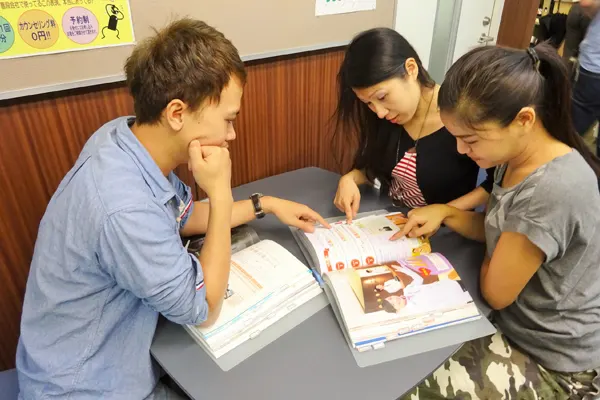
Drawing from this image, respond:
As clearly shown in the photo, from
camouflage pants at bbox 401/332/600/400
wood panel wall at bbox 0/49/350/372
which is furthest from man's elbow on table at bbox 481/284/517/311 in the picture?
wood panel wall at bbox 0/49/350/372

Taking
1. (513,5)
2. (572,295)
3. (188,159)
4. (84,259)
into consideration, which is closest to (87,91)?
(188,159)

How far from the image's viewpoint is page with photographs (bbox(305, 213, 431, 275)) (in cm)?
101

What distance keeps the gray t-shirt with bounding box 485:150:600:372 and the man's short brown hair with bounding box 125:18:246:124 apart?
634mm

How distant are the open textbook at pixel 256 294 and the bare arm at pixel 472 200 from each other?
540 mm

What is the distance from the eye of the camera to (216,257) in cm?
86

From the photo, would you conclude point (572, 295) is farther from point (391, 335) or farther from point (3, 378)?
point (3, 378)

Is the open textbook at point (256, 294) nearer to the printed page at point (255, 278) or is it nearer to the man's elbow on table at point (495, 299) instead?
the printed page at point (255, 278)

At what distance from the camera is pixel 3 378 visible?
39.4 inches

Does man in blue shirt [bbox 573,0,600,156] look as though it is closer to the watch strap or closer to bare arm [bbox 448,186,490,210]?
bare arm [bbox 448,186,490,210]

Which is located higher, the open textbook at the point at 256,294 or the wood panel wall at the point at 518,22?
the wood panel wall at the point at 518,22

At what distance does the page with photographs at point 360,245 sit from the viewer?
1006 millimetres

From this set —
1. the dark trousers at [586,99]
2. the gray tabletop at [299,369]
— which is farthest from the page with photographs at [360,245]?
the dark trousers at [586,99]

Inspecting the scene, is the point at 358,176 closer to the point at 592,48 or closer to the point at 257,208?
the point at 257,208

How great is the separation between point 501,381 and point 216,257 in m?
0.65
